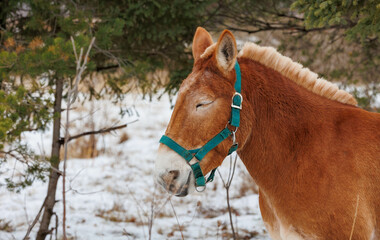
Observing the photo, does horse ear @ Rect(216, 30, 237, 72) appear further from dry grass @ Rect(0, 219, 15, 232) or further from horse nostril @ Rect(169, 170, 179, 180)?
dry grass @ Rect(0, 219, 15, 232)

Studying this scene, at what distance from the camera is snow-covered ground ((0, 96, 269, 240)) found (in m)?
5.23

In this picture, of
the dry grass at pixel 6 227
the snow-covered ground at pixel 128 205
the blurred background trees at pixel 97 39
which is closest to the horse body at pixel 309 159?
the blurred background trees at pixel 97 39

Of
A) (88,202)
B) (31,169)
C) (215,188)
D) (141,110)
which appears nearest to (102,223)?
(88,202)

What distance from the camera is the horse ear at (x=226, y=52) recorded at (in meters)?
2.22

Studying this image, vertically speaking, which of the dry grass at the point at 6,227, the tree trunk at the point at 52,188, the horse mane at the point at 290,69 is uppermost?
the horse mane at the point at 290,69

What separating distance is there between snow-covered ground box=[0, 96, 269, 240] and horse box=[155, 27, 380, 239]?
1.73 m

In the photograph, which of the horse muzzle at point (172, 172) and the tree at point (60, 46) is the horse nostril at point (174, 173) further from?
the tree at point (60, 46)

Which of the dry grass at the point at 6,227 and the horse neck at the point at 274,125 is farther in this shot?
the dry grass at the point at 6,227

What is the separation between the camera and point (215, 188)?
7281mm

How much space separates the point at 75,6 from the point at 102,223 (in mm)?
3296

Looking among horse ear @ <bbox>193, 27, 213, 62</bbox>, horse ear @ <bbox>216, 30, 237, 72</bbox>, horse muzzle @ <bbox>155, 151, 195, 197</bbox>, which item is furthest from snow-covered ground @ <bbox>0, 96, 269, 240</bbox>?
horse ear @ <bbox>216, 30, 237, 72</bbox>

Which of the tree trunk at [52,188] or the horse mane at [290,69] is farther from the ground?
the horse mane at [290,69]

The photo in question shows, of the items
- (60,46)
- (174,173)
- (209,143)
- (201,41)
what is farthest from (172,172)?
(60,46)

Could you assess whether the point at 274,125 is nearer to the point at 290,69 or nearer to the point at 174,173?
the point at 290,69
